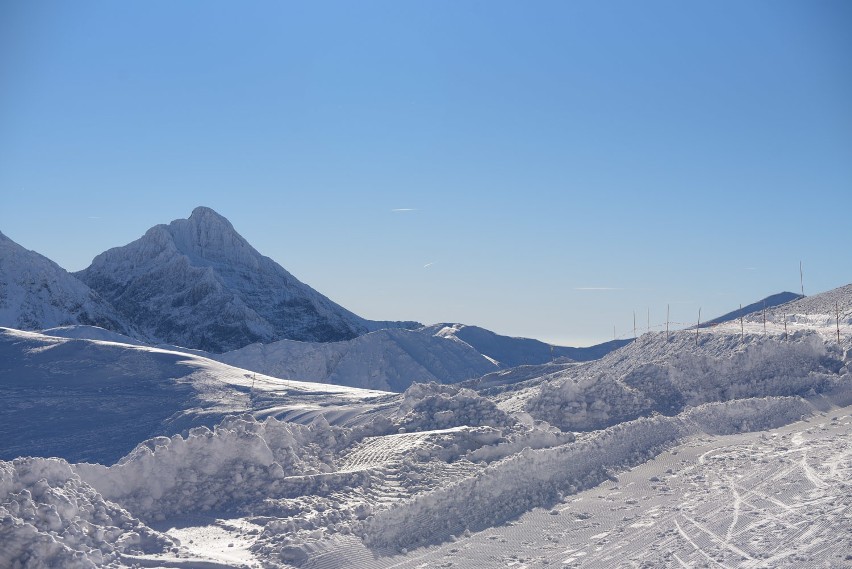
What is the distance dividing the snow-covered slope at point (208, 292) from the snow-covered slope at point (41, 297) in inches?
199

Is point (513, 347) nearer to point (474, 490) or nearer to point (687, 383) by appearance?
point (687, 383)

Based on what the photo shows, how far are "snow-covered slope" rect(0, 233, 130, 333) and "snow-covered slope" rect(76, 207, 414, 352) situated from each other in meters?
5.06

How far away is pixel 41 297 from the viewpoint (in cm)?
5462

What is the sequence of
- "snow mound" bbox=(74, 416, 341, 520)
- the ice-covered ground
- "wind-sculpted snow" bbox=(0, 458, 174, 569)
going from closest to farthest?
1. "wind-sculpted snow" bbox=(0, 458, 174, 569)
2. the ice-covered ground
3. "snow mound" bbox=(74, 416, 341, 520)

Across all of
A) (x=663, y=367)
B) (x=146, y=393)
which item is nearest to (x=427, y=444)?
(x=663, y=367)

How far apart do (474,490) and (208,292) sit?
2163 inches

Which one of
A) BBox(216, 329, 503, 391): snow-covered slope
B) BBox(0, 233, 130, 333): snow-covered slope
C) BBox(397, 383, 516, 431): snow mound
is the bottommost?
BBox(397, 383, 516, 431): snow mound

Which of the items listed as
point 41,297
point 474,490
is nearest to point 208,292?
point 41,297

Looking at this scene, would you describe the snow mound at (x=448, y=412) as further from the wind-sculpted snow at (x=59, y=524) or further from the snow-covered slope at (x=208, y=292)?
the snow-covered slope at (x=208, y=292)

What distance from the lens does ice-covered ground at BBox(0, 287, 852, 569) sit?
1088 centimetres

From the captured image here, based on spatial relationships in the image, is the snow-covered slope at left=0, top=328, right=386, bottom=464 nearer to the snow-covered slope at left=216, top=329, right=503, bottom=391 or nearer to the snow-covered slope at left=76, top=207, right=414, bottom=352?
the snow-covered slope at left=216, top=329, right=503, bottom=391

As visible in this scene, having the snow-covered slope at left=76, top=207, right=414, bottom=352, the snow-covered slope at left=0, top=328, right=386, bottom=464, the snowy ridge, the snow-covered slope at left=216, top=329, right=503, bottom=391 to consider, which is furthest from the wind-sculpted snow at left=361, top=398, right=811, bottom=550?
the snow-covered slope at left=76, top=207, right=414, bottom=352

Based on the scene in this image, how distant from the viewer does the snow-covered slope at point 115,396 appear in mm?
25109

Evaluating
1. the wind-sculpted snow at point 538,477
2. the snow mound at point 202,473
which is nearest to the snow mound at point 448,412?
the wind-sculpted snow at point 538,477
